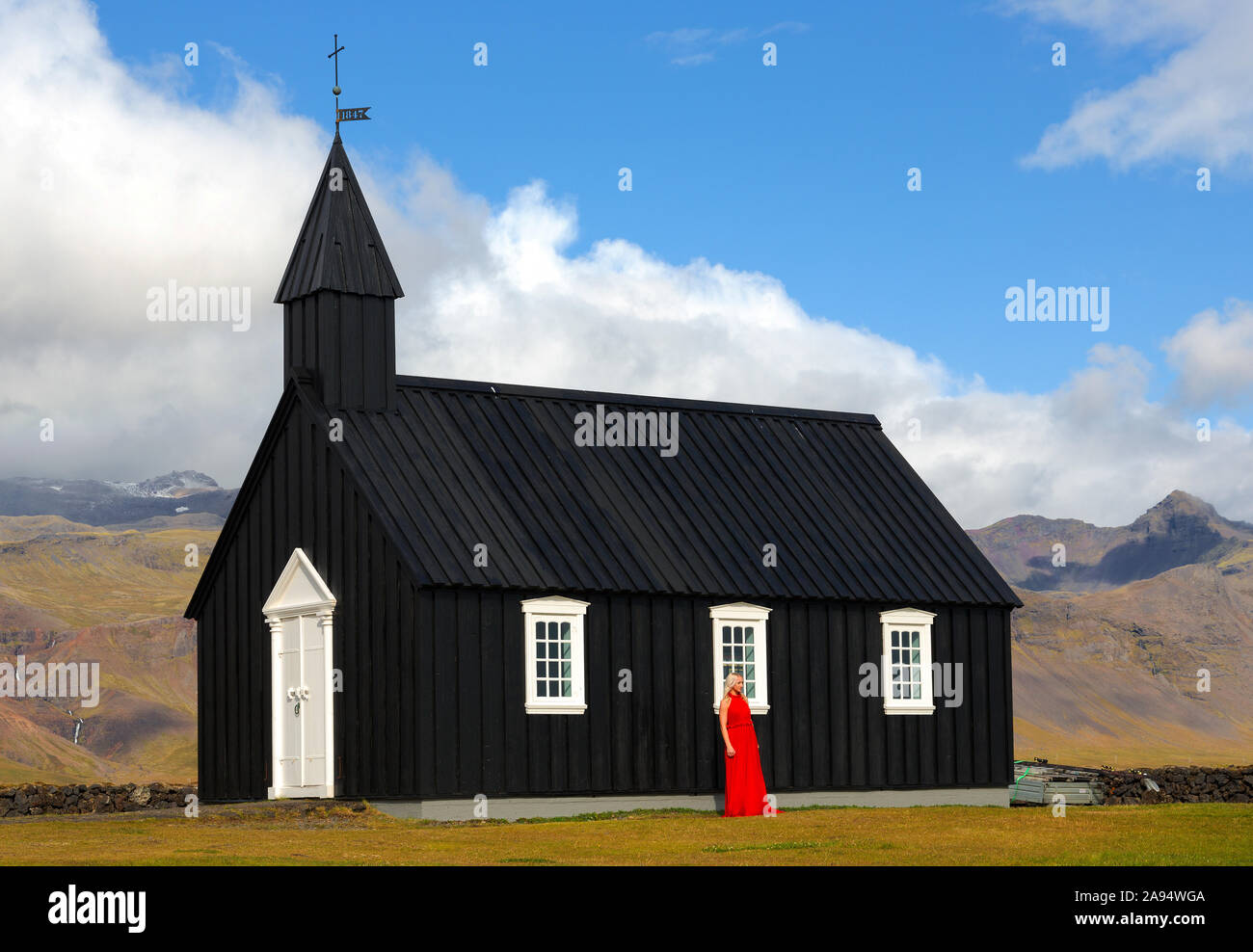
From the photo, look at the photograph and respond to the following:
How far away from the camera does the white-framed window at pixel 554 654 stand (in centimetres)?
2583

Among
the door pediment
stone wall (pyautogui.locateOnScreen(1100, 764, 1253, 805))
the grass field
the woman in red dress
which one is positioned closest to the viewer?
the grass field

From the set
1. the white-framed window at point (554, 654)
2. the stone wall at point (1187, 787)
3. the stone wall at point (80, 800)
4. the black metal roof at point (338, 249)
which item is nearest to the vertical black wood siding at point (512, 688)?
the white-framed window at point (554, 654)

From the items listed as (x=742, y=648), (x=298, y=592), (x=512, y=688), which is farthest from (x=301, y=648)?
(x=742, y=648)

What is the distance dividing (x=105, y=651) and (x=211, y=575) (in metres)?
99.8

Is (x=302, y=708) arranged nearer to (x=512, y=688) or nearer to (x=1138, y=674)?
(x=512, y=688)

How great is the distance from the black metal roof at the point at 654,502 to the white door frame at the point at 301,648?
6.93 ft

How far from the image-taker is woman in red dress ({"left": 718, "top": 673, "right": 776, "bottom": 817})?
80.9ft

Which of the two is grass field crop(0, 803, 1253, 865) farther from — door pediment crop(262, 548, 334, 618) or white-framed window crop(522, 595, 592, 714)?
door pediment crop(262, 548, 334, 618)

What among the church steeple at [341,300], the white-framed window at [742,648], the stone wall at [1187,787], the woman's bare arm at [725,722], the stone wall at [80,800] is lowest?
the stone wall at [1187,787]

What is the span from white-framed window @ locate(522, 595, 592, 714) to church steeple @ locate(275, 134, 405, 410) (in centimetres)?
473

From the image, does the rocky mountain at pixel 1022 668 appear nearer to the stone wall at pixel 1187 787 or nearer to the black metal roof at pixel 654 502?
the stone wall at pixel 1187 787

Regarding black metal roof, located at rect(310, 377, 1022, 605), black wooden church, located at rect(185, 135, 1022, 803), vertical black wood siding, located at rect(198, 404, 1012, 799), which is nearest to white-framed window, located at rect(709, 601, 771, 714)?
black wooden church, located at rect(185, 135, 1022, 803)
